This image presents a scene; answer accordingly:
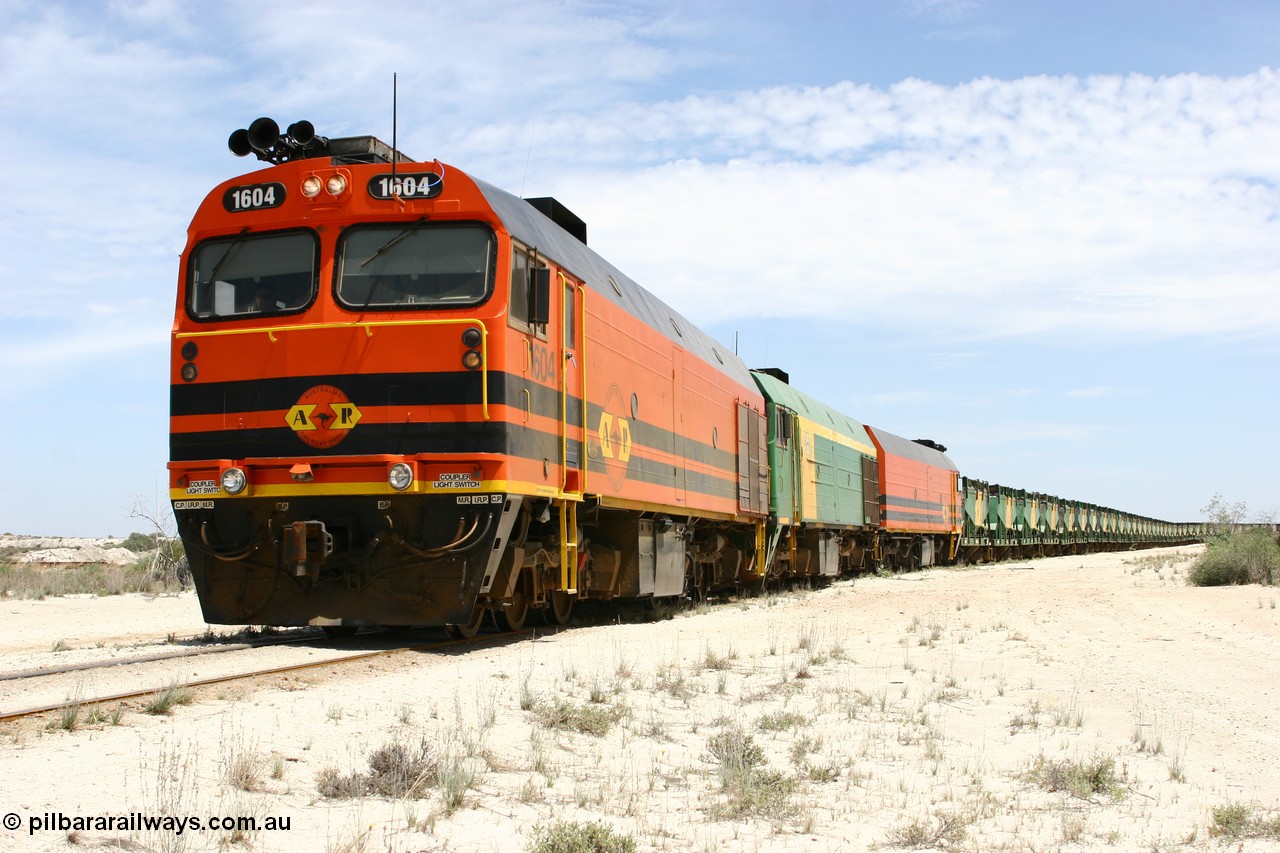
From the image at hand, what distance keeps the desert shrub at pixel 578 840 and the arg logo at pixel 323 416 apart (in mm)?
5408

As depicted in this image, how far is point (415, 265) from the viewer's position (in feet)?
32.1

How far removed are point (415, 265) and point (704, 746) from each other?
499 cm

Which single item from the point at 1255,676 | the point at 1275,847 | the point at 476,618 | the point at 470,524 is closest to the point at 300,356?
the point at 470,524

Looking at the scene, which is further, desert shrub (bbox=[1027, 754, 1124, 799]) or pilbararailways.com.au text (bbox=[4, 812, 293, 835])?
desert shrub (bbox=[1027, 754, 1124, 799])

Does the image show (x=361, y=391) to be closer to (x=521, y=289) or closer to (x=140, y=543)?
(x=521, y=289)

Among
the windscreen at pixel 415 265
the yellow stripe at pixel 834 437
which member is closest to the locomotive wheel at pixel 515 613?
the windscreen at pixel 415 265

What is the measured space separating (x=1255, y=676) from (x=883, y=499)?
20.5 meters

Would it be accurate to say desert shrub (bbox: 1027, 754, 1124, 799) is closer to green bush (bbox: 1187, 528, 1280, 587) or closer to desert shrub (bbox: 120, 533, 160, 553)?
green bush (bbox: 1187, 528, 1280, 587)

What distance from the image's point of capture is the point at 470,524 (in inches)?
371

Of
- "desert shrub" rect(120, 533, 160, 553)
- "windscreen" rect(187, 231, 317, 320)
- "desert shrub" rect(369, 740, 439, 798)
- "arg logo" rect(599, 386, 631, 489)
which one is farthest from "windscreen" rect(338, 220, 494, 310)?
"desert shrub" rect(120, 533, 160, 553)

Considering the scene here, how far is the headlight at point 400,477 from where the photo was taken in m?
9.28

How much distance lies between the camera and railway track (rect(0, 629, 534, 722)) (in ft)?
22.1

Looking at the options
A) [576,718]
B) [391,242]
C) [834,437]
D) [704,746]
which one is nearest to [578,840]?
[704,746]

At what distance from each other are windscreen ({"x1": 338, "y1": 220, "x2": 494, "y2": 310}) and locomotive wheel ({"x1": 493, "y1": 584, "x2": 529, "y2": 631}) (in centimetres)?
338
